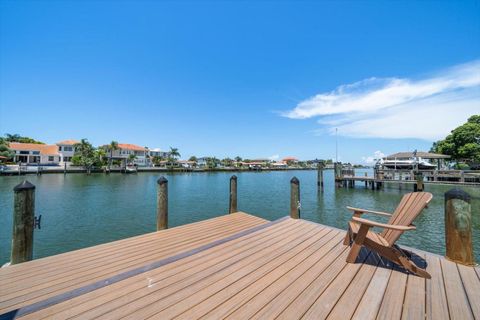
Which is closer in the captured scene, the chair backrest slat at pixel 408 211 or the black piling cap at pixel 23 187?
the chair backrest slat at pixel 408 211

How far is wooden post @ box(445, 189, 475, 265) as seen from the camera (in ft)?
9.18

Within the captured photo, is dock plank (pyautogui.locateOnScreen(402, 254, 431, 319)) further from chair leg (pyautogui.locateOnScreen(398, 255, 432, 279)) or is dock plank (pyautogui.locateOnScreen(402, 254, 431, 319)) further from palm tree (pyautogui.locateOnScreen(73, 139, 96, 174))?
palm tree (pyautogui.locateOnScreen(73, 139, 96, 174))

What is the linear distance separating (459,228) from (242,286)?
10.2ft

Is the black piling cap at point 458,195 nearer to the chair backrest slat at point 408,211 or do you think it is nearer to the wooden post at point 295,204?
the chair backrest slat at point 408,211

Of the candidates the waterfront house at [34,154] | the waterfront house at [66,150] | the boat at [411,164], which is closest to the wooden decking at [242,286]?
the boat at [411,164]

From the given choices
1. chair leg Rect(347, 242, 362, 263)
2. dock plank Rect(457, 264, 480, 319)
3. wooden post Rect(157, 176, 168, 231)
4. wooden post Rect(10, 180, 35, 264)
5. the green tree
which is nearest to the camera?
dock plank Rect(457, 264, 480, 319)

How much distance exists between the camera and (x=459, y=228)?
2.85 meters

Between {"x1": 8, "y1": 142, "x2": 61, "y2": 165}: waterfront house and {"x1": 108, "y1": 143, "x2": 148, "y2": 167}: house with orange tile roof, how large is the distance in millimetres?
12659

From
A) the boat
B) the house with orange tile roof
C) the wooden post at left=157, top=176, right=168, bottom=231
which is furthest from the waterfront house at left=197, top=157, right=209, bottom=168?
the wooden post at left=157, top=176, right=168, bottom=231

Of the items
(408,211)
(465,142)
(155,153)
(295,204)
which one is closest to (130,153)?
(155,153)

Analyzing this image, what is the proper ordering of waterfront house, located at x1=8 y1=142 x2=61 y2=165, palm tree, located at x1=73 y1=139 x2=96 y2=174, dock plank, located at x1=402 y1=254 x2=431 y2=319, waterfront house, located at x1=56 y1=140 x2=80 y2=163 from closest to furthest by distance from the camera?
Result: 1. dock plank, located at x1=402 y1=254 x2=431 y2=319
2. palm tree, located at x1=73 y1=139 x2=96 y2=174
3. waterfront house, located at x1=8 y1=142 x2=61 y2=165
4. waterfront house, located at x1=56 y1=140 x2=80 y2=163

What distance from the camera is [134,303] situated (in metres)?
2.03

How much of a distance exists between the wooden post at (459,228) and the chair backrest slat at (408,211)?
0.39 metres

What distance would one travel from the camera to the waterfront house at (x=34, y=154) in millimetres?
48062
